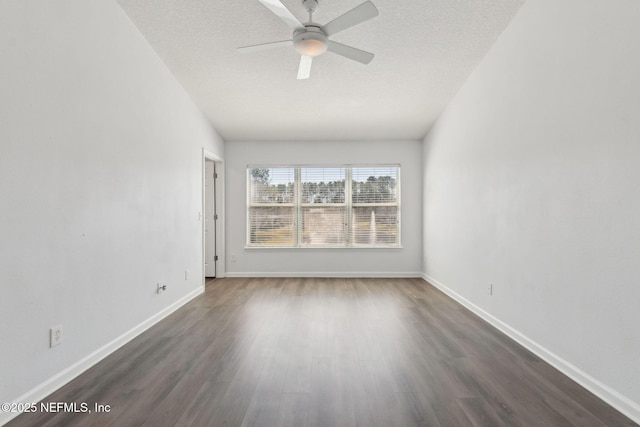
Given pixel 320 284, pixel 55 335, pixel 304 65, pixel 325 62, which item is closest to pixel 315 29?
pixel 304 65

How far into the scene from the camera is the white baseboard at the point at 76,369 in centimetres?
190

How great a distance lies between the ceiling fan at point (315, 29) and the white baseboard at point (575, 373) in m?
2.82

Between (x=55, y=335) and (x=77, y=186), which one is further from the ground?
(x=77, y=186)

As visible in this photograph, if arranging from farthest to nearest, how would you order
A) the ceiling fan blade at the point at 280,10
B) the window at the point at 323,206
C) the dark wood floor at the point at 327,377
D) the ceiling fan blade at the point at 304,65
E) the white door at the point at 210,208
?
the window at the point at 323,206
the white door at the point at 210,208
the ceiling fan blade at the point at 304,65
the ceiling fan blade at the point at 280,10
the dark wood floor at the point at 327,377

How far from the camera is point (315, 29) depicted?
2.57 meters

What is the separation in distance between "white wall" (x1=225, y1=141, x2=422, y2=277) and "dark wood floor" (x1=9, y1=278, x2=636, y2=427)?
6.72 feet

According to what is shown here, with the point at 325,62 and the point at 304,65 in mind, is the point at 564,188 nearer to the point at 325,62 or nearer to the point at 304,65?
the point at 304,65

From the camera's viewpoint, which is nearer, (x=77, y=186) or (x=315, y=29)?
(x=77, y=186)

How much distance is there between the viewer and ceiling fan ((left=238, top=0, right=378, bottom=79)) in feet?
7.64

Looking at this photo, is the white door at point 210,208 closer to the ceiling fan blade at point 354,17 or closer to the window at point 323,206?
the window at point 323,206

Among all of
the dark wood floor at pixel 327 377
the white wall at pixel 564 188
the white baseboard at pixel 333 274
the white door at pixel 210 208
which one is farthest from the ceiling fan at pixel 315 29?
the white baseboard at pixel 333 274

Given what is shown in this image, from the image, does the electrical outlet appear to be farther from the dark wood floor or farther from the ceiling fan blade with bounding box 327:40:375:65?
the ceiling fan blade with bounding box 327:40:375:65

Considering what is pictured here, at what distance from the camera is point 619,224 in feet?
6.28

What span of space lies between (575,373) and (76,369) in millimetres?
3490
